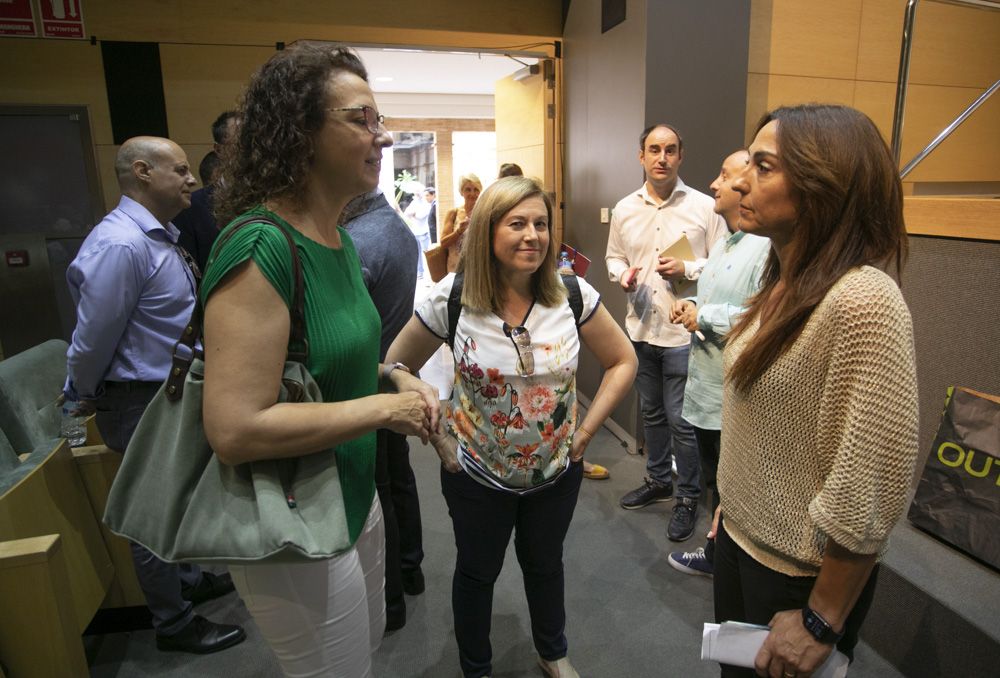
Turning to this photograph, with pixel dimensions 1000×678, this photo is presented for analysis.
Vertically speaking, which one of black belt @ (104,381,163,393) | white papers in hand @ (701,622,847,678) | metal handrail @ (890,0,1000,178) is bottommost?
white papers in hand @ (701,622,847,678)

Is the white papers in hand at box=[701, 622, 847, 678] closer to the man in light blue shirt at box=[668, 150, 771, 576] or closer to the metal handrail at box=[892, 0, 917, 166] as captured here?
the man in light blue shirt at box=[668, 150, 771, 576]

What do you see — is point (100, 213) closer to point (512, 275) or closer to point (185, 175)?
point (185, 175)

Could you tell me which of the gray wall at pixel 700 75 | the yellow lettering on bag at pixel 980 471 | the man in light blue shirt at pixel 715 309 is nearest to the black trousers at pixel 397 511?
the man in light blue shirt at pixel 715 309

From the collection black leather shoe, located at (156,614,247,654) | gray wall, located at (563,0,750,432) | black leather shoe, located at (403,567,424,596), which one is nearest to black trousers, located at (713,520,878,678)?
black leather shoe, located at (403,567,424,596)

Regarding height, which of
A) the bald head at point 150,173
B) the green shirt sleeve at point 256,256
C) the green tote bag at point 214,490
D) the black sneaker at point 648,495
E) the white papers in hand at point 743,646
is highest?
the bald head at point 150,173

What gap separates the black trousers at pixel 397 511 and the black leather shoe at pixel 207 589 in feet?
2.48

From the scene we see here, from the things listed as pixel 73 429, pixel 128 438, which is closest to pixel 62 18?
pixel 73 429

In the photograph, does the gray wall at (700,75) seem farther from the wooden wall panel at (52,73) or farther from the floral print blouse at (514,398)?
the wooden wall panel at (52,73)

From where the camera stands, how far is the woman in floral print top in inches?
65.4

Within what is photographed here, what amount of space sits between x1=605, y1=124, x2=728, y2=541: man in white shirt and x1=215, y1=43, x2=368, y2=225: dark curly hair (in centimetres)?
214

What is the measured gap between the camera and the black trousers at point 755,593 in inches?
42.1

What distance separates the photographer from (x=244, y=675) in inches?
84.2

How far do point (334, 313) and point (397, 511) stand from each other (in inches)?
61.7

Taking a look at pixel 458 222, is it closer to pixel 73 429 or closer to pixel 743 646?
pixel 73 429
